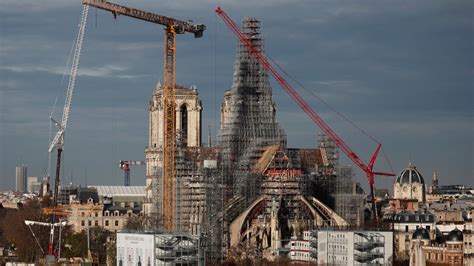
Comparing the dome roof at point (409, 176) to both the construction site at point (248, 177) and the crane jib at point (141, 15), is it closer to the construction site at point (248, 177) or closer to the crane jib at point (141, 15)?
the construction site at point (248, 177)

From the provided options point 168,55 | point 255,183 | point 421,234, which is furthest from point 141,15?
point 421,234

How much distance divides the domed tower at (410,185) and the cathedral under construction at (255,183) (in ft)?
75.4

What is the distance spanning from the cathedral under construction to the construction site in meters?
0.08

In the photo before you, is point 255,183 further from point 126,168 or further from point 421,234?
point 126,168

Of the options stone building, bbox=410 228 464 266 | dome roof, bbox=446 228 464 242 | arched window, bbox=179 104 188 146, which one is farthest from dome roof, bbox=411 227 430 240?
arched window, bbox=179 104 188 146

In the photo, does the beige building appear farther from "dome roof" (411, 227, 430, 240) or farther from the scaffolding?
"dome roof" (411, 227, 430, 240)

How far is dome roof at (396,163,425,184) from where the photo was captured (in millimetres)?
133750

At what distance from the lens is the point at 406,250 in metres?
96.8

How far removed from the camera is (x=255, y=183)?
333 ft

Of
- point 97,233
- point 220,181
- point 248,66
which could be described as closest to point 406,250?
point 220,181

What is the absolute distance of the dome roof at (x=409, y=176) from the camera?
439 ft

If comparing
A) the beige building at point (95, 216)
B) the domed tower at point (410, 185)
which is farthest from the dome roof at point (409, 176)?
the beige building at point (95, 216)

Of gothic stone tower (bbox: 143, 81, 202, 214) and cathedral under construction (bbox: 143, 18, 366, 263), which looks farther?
gothic stone tower (bbox: 143, 81, 202, 214)

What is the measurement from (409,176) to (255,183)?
119ft
